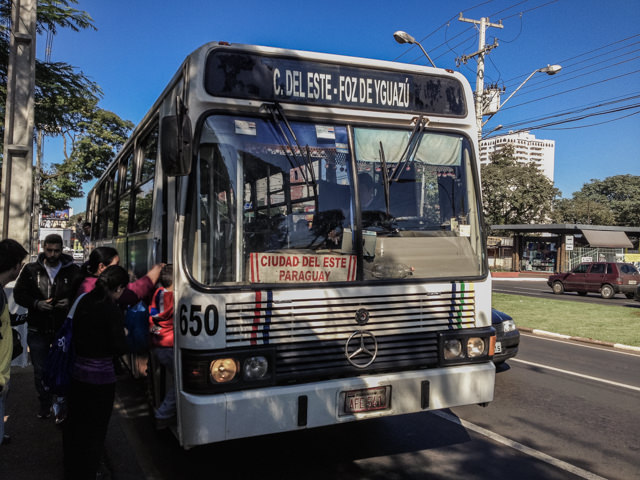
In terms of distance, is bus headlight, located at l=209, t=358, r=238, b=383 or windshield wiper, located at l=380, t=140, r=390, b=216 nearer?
bus headlight, located at l=209, t=358, r=238, b=383

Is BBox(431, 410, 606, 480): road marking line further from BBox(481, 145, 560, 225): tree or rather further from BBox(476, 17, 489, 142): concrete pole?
BBox(481, 145, 560, 225): tree

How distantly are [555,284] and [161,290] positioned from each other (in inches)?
1043

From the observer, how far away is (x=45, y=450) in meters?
4.63

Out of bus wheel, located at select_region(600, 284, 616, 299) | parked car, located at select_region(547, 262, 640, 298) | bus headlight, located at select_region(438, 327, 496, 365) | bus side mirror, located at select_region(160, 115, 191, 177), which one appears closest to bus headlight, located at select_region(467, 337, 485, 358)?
bus headlight, located at select_region(438, 327, 496, 365)

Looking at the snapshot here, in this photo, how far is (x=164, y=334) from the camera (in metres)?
4.34

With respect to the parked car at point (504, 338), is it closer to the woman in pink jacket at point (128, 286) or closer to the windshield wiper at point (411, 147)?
the windshield wiper at point (411, 147)

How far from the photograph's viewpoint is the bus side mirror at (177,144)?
3.58 metres

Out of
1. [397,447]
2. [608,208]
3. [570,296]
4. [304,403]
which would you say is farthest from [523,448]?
[608,208]

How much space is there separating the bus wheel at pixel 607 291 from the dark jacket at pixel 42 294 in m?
25.3

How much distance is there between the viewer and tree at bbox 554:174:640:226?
219 feet

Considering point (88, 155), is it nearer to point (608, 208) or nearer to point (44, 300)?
point (44, 300)

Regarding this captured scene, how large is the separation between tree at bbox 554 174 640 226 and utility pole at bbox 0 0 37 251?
63861 millimetres

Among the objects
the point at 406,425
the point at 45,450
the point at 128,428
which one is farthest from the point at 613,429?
the point at 45,450

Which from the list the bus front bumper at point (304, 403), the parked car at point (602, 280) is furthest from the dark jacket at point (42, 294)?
the parked car at point (602, 280)
